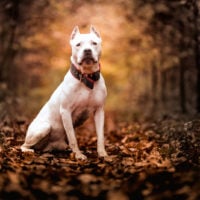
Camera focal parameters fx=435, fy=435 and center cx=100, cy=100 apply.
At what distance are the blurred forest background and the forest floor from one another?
320cm

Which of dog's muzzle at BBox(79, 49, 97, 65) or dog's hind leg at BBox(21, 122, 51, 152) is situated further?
dog's hind leg at BBox(21, 122, 51, 152)

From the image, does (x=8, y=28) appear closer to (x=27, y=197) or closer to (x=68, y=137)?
(x=68, y=137)

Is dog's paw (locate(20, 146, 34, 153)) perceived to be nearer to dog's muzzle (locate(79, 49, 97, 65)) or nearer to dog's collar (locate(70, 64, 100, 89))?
dog's collar (locate(70, 64, 100, 89))

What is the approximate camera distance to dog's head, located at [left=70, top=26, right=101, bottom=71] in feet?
18.6

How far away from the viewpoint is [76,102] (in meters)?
5.98

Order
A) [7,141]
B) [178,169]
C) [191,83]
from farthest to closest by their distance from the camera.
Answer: [191,83], [7,141], [178,169]

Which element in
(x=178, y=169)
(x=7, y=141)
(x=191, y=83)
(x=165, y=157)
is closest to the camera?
(x=178, y=169)

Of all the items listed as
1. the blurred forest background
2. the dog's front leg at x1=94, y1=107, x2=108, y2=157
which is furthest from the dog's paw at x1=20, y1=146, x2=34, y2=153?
the blurred forest background

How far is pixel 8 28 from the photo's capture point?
521 inches

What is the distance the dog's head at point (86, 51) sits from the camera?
5.68 m

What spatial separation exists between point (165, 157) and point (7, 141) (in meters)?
2.48

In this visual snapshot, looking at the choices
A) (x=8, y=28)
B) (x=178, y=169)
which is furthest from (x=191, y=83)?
(x=178, y=169)

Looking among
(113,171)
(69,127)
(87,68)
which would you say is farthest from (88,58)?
(113,171)

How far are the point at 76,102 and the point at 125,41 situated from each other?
39.9 feet
